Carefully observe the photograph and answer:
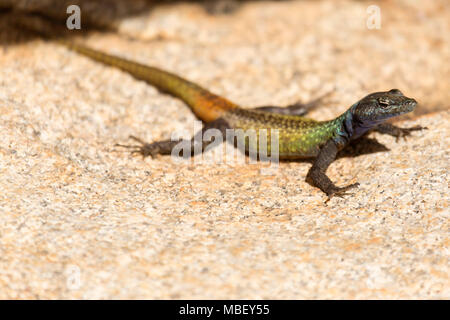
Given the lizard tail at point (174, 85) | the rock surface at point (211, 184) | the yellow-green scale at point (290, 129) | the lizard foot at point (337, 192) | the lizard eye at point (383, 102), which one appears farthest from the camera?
the lizard tail at point (174, 85)

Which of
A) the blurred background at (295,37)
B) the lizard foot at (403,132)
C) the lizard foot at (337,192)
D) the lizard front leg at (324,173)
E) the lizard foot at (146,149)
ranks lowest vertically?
the lizard foot at (337,192)

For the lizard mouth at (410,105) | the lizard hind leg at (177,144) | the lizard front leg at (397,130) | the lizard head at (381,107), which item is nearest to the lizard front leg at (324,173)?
the lizard head at (381,107)

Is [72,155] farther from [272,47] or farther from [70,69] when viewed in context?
[272,47]

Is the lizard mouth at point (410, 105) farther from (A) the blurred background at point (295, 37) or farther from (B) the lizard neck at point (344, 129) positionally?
(A) the blurred background at point (295, 37)

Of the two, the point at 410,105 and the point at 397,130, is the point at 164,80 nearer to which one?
the point at 397,130

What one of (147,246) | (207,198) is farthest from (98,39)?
(147,246)

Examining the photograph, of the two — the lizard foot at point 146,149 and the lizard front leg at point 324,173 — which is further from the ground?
the lizard foot at point 146,149

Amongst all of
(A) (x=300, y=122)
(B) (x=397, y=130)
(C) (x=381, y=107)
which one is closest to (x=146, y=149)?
(A) (x=300, y=122)
